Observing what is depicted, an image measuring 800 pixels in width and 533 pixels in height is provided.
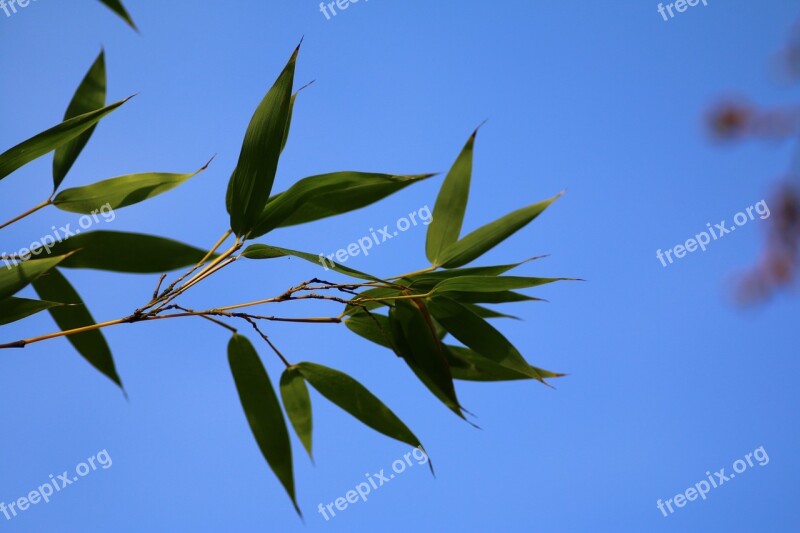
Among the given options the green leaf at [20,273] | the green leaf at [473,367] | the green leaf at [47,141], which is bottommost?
the green leaf at [473,367]

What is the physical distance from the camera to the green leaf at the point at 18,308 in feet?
3.02

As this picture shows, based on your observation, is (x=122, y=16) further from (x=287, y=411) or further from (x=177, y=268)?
(x=287, y=411)

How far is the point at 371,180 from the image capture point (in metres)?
1.08

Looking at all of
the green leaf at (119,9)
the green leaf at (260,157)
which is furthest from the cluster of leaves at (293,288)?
the green leaf at (119,9)

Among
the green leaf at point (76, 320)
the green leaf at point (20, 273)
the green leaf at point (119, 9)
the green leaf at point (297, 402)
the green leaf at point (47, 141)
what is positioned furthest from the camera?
the green leaf at point (297, 402)

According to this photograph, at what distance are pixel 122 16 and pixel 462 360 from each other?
775 mm

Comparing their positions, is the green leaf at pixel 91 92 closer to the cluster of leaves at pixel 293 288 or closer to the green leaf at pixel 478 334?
the cluster of leaves at pixel 293 288

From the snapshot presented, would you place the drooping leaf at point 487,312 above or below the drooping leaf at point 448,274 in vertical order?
below

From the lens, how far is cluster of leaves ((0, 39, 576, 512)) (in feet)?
3.20

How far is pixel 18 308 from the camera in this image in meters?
0.93

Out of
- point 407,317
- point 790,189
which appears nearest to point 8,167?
point 407,317

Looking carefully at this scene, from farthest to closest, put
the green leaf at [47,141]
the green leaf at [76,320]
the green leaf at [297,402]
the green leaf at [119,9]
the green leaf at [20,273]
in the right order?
the green leaf at [297,402] → the green leaf at [76,320] → the green leaf at [47,141] → the green leaf at [20,273] → the green leaf at [119,9]

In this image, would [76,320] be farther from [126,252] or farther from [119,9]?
[119,9]

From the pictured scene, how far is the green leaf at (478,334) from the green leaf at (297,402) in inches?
9.9
